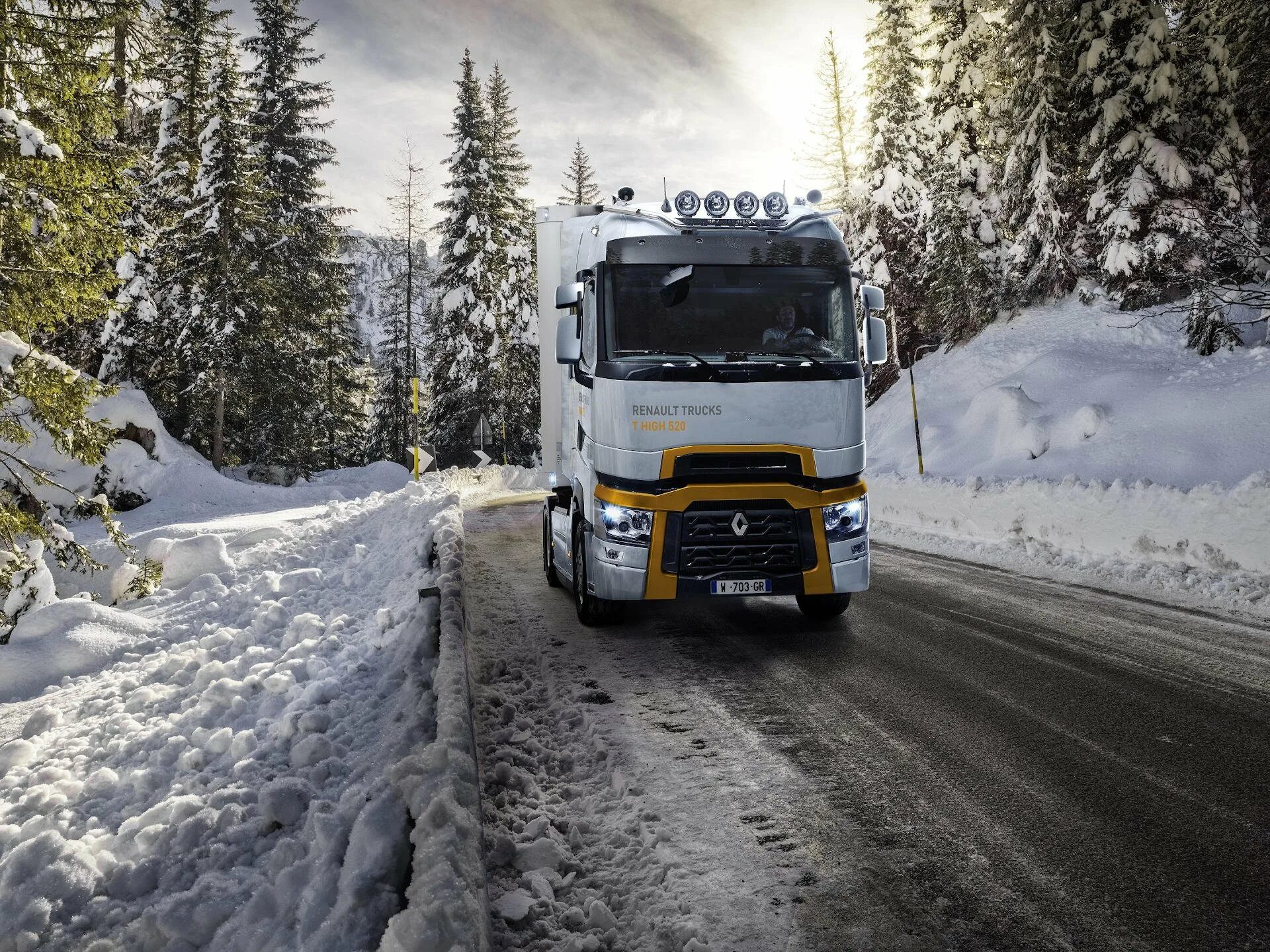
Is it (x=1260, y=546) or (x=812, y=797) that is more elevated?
(x=1260, y=546)

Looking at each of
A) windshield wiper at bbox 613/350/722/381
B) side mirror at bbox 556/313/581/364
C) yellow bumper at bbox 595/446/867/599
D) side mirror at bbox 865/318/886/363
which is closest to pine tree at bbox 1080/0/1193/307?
side mirror at bbox 865/318/886/363

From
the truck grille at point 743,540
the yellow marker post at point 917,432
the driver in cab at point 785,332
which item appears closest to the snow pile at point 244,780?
the truck grille at point 743,540

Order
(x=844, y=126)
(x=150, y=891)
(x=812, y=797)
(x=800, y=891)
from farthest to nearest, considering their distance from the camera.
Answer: (x=844, y=126) → (x=812, y=797) → (x=150, y=891) → (x=800, y=891)

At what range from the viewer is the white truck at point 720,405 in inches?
251

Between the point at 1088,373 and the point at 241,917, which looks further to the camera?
the point at 1088,373

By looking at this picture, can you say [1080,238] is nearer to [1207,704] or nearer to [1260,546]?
[1260,546]

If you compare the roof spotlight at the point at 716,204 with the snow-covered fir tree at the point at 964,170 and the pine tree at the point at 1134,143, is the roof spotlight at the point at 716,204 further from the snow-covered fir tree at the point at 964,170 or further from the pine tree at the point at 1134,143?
the snow-covered fir tree at the point at 964,170

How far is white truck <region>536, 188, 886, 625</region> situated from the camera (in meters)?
6.39

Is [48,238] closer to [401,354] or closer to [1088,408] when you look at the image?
[1088,408]

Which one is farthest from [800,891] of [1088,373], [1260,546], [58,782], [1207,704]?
[1088,373]

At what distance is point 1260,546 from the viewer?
8109 millimetres

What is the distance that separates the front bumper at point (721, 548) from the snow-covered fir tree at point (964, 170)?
20.8m

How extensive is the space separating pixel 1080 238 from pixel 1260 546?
16.1 m

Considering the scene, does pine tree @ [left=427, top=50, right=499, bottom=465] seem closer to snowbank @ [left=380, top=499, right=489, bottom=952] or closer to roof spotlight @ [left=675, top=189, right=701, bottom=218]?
roof spotlight @ [left=675, top=189, right=701, bottom=218]
